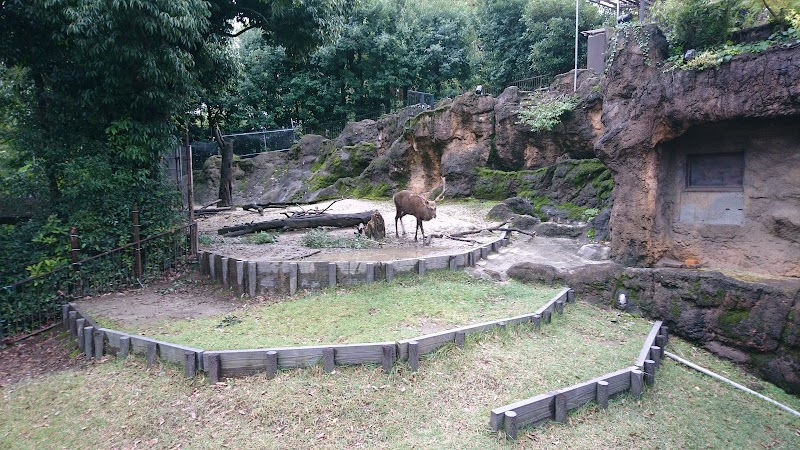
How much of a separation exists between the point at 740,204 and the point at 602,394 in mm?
5417

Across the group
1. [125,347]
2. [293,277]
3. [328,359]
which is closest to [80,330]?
[125,347]

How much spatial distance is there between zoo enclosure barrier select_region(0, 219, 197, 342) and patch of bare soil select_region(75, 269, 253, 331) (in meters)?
0.27

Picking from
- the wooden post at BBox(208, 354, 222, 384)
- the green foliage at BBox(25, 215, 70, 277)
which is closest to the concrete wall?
the wooden post at BBox(208, 354, 222, 384)

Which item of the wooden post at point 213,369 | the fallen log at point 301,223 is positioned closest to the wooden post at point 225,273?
the fallen log at point 301,223

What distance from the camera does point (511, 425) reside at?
182 inches

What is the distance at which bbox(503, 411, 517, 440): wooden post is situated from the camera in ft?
15.1

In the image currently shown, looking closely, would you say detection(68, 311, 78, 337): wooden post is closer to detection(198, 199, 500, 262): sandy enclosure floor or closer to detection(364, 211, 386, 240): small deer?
detection(198, 199, 500, 262): sandy enclosure floor

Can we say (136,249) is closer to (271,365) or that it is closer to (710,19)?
(271,365)

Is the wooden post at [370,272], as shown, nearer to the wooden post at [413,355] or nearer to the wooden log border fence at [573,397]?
the wooden post at [413,355]

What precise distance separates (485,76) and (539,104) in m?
14.0

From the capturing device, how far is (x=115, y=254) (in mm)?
9180

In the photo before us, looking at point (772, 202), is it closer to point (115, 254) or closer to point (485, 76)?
point (115, 254)

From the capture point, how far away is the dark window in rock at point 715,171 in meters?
8.66

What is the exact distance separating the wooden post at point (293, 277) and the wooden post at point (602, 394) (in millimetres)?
4995
